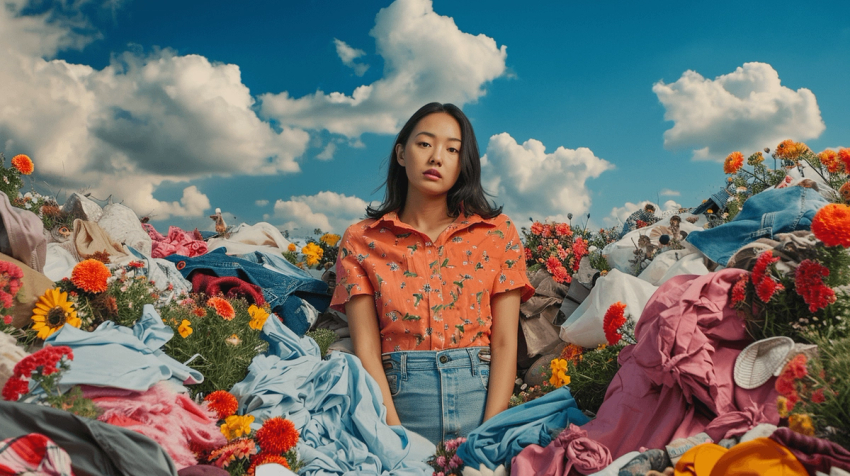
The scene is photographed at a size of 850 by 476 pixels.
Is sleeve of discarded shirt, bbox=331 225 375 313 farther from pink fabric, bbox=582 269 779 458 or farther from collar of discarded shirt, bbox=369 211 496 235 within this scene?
pink fabric, bbox=582 269 779 458

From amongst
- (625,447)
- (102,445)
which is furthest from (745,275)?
(102,445)

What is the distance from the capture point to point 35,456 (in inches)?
65.9

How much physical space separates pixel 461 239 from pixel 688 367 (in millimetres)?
1812

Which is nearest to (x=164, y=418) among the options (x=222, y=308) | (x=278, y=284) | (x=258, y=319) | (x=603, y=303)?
(x=222, y=308)

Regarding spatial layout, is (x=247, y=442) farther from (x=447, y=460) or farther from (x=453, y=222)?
(x=453, y=222)

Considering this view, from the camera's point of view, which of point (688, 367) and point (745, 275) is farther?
point (745, 275)

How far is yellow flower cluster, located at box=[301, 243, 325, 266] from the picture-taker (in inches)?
213

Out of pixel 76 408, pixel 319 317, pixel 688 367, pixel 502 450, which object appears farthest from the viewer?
pixel 319 317

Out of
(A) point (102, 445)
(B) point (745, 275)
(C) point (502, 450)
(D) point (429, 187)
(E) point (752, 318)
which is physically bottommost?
(C) point (502, 450)

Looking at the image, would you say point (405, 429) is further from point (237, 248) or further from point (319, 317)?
point (237, 248)

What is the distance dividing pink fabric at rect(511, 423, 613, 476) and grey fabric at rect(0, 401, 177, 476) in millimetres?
1455

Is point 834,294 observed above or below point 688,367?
above

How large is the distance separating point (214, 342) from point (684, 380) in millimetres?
2241

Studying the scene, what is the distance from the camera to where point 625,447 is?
7.59 ft
